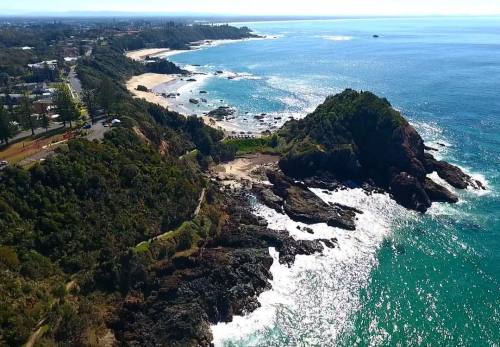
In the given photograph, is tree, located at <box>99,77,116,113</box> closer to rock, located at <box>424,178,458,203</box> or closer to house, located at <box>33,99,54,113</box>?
Result: house, located at <box>33,99,54,113</box>

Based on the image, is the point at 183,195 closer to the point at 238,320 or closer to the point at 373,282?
the point at 238,320

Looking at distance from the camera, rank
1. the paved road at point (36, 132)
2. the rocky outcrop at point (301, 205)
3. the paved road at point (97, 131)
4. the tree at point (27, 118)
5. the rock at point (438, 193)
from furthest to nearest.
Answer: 1. the rock at point (438, 193)
2. the tree at point (27, 118)
3. the paved road at point (36, 132)
4. the paved road at point (97, 131)
5. the rocky outcrop at point (301, 205)

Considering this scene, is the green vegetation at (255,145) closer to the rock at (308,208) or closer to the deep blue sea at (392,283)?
the rock at (308,208)

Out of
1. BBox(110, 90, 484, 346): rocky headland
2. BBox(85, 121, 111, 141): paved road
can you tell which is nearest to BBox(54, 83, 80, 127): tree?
BBox(85, 121, 111, 141): paved road

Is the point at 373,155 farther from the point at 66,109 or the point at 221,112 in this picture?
the point at 66,109

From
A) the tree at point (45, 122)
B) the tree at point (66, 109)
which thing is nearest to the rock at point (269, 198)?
the tree at point (66, 109)

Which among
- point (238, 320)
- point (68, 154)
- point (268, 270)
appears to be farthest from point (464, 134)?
point (68, 154)
